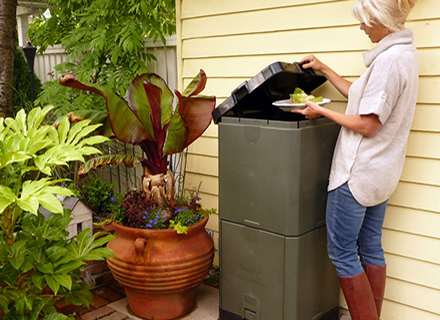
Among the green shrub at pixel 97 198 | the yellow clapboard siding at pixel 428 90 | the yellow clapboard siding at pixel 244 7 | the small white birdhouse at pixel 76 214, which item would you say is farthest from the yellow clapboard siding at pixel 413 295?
the green shrub at pixel 97 198

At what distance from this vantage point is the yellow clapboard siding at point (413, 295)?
105 inches

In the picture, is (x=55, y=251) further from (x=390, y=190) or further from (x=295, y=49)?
(x=295, y=49)

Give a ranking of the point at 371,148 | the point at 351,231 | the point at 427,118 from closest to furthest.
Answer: the point at 371,148
the point at 351,231
the point at 427,118

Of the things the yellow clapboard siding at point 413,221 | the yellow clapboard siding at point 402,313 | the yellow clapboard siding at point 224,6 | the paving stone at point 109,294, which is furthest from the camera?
the paving stone at point 109,294

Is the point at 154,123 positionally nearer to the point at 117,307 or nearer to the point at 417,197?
the point at 117,307

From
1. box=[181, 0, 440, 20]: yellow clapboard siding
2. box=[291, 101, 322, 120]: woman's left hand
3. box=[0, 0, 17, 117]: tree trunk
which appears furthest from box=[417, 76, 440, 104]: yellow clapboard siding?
box=[0, 0, 17, 117]: tree trunk

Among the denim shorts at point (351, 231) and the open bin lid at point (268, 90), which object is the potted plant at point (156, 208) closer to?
the open bin lid at point (268, 90)

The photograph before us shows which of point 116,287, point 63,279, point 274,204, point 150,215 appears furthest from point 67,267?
point 116,287

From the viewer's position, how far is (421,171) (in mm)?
2605

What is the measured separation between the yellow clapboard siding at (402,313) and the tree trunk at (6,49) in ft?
14.0

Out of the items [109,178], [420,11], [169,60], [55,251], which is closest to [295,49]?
[420,11]

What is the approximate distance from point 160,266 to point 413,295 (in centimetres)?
164

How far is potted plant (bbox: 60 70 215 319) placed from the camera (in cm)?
287

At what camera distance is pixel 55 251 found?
215 cm
